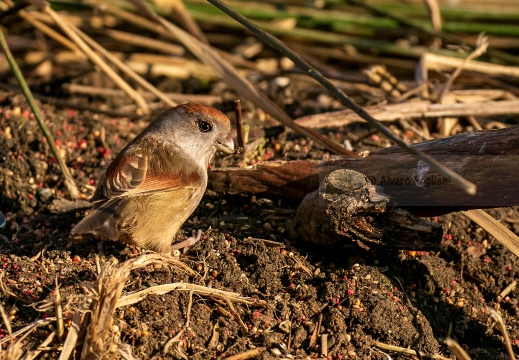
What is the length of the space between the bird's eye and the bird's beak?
11 cm

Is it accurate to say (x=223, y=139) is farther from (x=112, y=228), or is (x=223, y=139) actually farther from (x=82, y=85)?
(x=82, y=85)

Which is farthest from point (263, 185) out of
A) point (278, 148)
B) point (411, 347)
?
point (411, 347)

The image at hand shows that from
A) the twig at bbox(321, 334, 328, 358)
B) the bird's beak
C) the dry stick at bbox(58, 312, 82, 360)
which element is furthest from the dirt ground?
the bird's beak

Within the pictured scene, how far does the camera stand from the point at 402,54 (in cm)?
688

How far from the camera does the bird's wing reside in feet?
13.6

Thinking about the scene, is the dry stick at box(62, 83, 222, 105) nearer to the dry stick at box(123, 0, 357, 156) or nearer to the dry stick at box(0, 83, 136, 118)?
the dry stick at box(0, 83, 136, 118)

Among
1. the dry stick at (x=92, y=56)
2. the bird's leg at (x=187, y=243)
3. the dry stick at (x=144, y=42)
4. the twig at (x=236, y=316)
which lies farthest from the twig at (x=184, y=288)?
the dry stick at (x=144, y=42)

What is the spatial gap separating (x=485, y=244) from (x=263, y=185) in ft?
4.99

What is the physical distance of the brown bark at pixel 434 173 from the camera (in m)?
3.85

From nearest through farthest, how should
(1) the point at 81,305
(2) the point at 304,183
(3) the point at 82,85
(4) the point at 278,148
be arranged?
(1) the point at 81,305
(2) the point at 304,183
(4) the point at 278,148
(3) the point at 82,85

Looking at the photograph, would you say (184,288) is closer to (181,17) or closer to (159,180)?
(159,180)

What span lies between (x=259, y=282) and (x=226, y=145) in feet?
3.67

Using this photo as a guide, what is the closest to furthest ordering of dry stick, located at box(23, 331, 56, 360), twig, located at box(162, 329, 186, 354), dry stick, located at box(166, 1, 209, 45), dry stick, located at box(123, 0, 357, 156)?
dry stick, located at box(23, 331, 56, 360)
twig, located at box(162, 329, 186, 354)
dry stick, located at box(123, 0, 357, 156)
dry stick, located at box(166, 1, 209, 45)

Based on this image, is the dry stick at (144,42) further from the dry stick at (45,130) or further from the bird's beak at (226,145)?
the bird's beak at (226,145)
